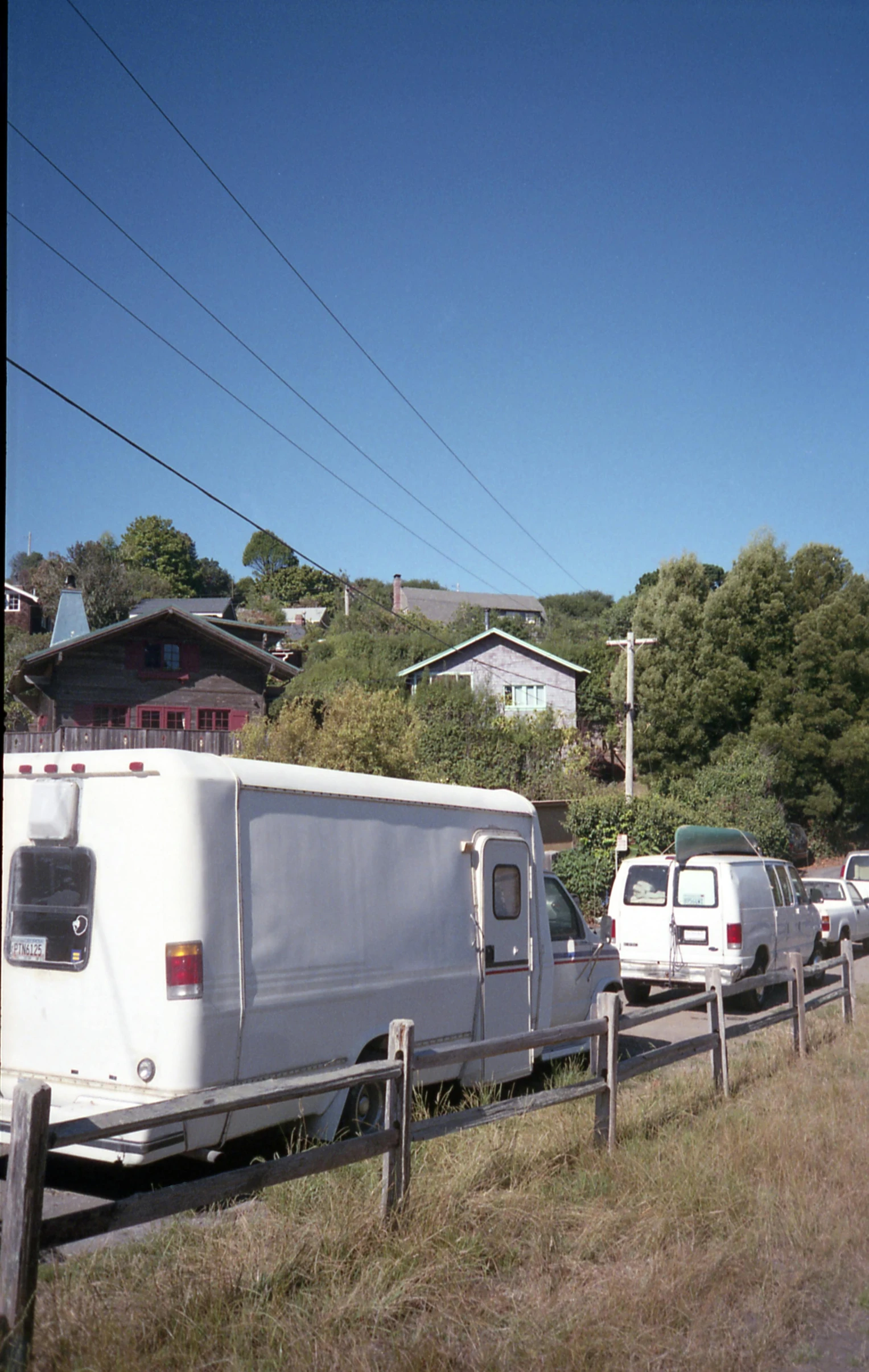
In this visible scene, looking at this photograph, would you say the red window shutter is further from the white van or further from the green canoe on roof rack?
the white van

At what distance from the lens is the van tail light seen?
5895 millimetres

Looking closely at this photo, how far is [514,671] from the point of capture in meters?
50.3

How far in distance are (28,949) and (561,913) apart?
5339mm

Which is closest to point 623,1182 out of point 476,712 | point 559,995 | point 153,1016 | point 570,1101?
point 570,1101

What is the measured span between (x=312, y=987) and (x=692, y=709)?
33.0 metres

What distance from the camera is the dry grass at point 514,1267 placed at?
13.1ft

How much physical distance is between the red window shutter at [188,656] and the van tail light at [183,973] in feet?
104

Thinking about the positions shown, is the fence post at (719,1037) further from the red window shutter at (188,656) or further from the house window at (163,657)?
the house window at (163,657)

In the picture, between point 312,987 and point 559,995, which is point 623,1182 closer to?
point 312,987

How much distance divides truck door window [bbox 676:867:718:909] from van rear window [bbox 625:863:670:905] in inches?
7.5

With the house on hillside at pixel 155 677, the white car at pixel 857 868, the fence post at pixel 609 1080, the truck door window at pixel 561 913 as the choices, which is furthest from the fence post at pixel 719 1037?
the house on hillside at pixel 155 677

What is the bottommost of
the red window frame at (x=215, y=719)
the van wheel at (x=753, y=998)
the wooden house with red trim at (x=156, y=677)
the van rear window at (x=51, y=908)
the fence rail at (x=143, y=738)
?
the van wheel at (x=753, y=998)

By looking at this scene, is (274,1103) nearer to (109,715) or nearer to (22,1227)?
(22,1227)

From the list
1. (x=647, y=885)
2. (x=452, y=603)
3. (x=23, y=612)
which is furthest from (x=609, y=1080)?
(x=452, y=603)
